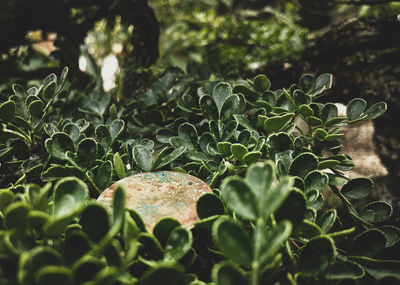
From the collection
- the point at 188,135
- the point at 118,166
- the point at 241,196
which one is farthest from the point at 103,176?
the point at 241,196

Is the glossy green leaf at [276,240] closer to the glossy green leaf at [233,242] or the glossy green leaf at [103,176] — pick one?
the glossy green leaf at [233,242]

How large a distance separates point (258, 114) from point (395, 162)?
649 millimetres

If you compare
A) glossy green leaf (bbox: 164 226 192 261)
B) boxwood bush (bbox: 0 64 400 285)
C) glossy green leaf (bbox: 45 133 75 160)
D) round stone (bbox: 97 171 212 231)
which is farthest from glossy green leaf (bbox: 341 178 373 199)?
glossy green leaf (bbox: 45 133 75 160)

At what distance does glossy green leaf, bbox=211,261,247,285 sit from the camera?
1.43 ft

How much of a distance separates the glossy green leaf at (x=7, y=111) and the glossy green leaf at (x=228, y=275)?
0.60 m

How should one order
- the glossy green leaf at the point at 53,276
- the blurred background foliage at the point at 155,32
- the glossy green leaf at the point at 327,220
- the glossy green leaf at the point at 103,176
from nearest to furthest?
the glossy green leaf at the point at 53,276 → the glossy green leaf at the point at 327,220 → the glossy green leaf at the point at 103,176 → the blurred background foliage at the point at 155,32

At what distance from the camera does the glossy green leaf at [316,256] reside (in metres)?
0.50

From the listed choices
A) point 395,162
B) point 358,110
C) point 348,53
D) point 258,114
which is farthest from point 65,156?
point 348,53

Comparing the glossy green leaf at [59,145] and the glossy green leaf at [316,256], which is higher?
the glossy green leaf at [59,145]

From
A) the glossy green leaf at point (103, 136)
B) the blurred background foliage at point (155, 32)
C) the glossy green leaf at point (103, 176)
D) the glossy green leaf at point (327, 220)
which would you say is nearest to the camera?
the glossy green leaf at point (327, 220)

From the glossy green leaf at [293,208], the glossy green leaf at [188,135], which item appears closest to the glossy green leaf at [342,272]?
the glossy green leaf at [293,208]

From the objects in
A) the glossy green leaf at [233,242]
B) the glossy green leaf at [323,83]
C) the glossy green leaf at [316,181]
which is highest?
the glossy green leaf at [233,242]

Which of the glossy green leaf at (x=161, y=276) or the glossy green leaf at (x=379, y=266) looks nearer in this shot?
the glossy green leaf at (x=161, y=276)

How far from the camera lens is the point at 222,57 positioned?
2.06m
